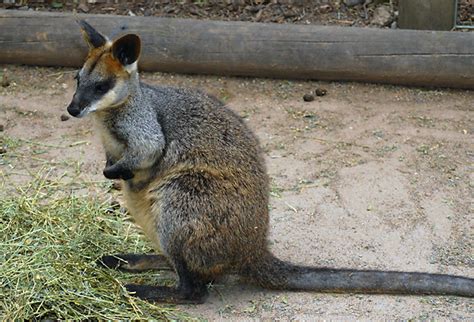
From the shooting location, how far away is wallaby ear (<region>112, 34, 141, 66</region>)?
15.5ft

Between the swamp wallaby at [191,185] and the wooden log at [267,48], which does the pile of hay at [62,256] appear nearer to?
the swamp wallaby at [191,185]

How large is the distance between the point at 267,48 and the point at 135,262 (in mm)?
2959

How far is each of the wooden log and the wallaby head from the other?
2755mm

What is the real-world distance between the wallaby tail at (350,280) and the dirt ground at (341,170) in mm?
51

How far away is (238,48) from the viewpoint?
770cm

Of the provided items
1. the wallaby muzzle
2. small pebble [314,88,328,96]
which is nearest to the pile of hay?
the wallaby muzzle

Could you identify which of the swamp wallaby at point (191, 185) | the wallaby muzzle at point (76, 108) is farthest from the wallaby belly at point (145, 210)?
the wallaby muzzle at point (76, 108)

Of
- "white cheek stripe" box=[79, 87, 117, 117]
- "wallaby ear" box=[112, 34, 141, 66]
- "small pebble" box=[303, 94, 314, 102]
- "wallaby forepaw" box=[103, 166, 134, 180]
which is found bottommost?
"small pebble" box=[303, 94, 314, 102]

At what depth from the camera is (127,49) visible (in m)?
4.78

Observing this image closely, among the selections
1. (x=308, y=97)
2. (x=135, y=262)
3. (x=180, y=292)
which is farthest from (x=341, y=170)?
(x=180, y=292)

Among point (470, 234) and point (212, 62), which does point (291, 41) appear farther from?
point (470, 234)

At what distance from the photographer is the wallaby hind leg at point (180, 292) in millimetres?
4883

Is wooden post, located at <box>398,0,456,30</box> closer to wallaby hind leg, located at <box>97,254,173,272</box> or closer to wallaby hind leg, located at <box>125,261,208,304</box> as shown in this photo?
wallaby hind leg, located at <box>97,254,173,272</box>

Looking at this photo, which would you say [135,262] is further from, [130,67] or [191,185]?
[130,67]
